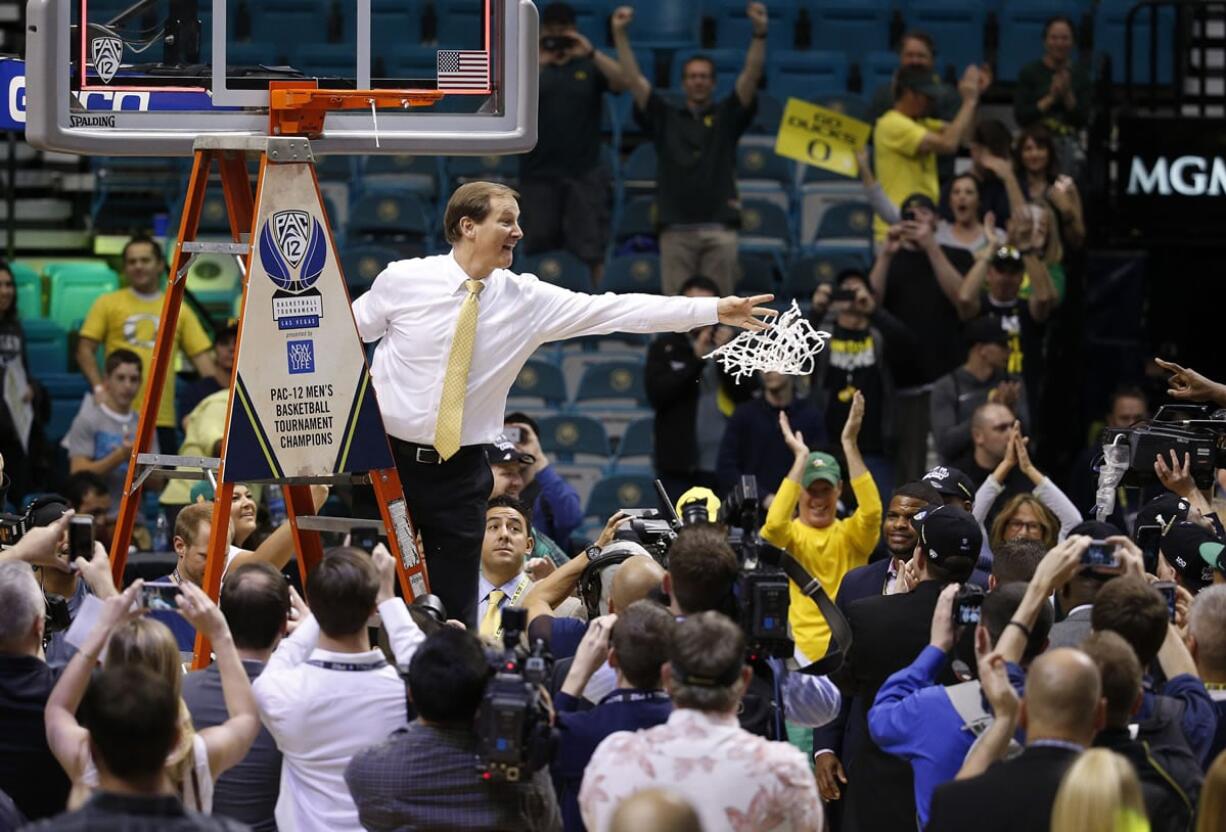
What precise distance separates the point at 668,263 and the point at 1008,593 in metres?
7.73

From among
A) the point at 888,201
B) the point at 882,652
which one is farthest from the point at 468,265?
the point at 888,201

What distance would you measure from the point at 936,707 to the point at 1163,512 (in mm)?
1911

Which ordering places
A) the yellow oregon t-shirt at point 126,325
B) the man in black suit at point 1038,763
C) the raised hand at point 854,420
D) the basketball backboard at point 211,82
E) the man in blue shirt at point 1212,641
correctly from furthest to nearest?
the yellow oregon t-shirt at point 126,325, the raised hand at point 854,420, the basketball backboard at point 211,82, the man in blue shirt at point 1212,641, the man in black suit at point 1038,763

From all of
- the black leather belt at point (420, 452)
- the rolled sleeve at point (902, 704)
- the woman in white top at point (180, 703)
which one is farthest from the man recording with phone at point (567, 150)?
the woman in white top at point (180, 703)

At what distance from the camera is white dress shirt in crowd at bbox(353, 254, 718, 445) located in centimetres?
705

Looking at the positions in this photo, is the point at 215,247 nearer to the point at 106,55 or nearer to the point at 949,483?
the point at 106,55

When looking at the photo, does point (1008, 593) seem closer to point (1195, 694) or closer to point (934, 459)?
point (1195, 694)

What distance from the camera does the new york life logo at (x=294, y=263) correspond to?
6.58 m

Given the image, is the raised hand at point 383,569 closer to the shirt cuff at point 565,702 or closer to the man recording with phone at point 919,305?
the shirt cuff at point 565,702

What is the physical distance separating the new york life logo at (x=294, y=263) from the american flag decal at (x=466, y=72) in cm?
69

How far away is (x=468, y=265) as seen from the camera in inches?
282

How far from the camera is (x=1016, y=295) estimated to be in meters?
12.4

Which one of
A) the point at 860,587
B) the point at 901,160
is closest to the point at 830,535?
the point at 860,587

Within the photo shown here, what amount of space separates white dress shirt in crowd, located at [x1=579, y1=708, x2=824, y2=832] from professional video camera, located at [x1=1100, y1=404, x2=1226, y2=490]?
317 cm
